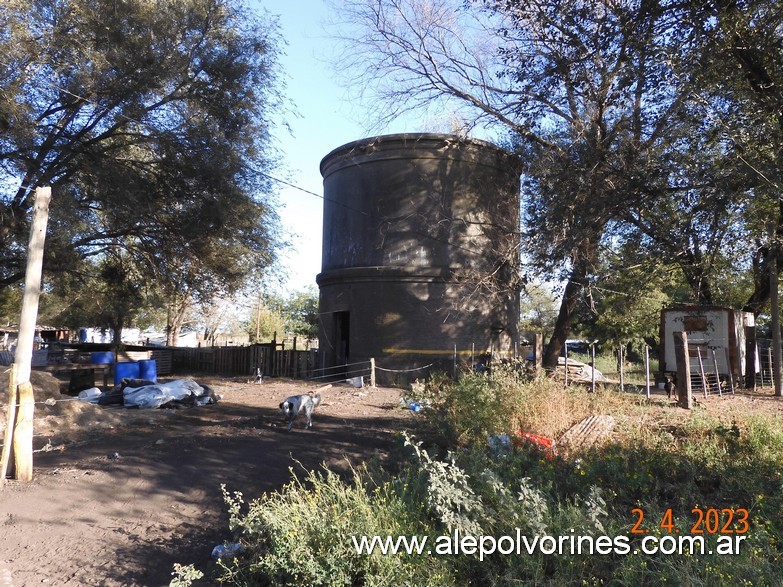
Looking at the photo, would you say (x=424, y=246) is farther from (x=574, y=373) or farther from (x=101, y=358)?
(x=101, y=358)

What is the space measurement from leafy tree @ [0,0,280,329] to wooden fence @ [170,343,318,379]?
724 cm

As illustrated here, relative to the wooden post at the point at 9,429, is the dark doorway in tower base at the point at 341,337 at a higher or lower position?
higher

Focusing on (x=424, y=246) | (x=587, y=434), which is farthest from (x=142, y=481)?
(x=424, y=246)

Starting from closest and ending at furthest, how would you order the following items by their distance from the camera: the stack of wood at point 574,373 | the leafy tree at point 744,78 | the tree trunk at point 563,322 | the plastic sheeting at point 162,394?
the leafy tree at point 744,78 → the plastic sheeting at point 162,394 → the stack of wood at point 574,373 → the tree trunk at point 563,322

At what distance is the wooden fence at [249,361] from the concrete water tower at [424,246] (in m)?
4.00

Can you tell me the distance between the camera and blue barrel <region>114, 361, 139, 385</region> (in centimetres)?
1838

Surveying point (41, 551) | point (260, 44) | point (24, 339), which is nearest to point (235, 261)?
point (260, 44)

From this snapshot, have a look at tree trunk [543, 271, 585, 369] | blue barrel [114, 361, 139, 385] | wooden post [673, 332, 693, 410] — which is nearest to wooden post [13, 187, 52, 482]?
wooden post [673, 332, 693, 410]

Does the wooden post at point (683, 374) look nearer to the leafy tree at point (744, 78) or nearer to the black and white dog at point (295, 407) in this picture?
the leafy tree at point (744, 78)

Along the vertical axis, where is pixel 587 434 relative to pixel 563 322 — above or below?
below

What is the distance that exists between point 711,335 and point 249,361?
1922cm

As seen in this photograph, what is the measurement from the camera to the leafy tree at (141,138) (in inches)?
530

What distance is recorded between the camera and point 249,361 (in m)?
27.7

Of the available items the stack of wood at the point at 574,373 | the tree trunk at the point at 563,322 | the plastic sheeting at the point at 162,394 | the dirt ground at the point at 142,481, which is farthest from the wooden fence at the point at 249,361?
the dirt ground at the point at 142,481
